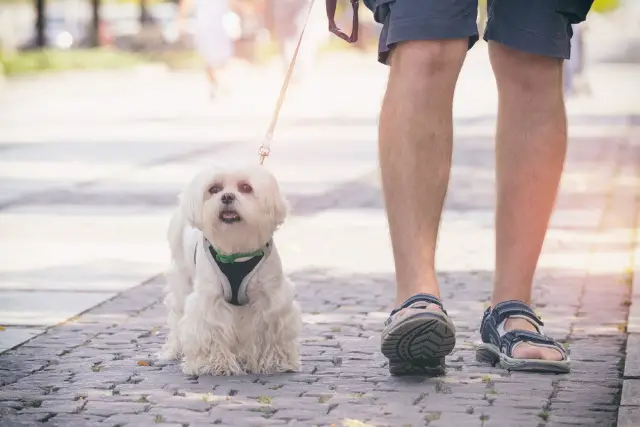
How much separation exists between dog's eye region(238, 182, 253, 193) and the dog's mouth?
0.27 feet

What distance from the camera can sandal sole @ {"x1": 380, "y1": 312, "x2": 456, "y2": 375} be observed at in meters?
4.49

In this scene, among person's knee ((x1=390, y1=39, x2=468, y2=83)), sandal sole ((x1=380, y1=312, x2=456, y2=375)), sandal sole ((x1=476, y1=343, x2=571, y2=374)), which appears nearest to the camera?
sandal sole ((x1=380, y1=312, x2=456, y2=375))

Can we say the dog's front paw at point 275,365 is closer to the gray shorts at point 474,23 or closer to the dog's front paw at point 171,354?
the dog's front paw at point 171,354

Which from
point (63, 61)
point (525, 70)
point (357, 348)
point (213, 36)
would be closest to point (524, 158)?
point (525, 70)

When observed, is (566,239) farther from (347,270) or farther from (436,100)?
(436,100)

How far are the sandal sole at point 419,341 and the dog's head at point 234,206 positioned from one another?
56cm

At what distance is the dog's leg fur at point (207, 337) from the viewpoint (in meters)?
4.85

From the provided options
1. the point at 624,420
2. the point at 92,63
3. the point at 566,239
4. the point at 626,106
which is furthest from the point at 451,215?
the point at 92,63

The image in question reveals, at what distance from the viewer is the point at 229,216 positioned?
15.5ft

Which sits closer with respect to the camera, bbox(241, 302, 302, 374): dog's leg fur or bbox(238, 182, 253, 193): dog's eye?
bbox(238, 182, 253, 193): dog's eye

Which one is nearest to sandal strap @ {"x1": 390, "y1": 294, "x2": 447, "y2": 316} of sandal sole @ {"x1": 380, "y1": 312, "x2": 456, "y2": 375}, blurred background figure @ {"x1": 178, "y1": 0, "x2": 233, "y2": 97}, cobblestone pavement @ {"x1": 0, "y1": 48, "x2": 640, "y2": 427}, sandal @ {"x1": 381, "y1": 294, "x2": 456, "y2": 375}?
sandal @ {"x1": 381, "y1": 294, "x2": 456, "y2": 375}

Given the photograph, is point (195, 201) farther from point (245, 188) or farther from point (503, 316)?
point (503, 316)

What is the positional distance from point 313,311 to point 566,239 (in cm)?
247

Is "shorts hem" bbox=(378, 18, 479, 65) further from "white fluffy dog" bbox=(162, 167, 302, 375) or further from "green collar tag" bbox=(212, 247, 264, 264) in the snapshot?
"green collar tag" bbox=(212, 247, 264, 264)
